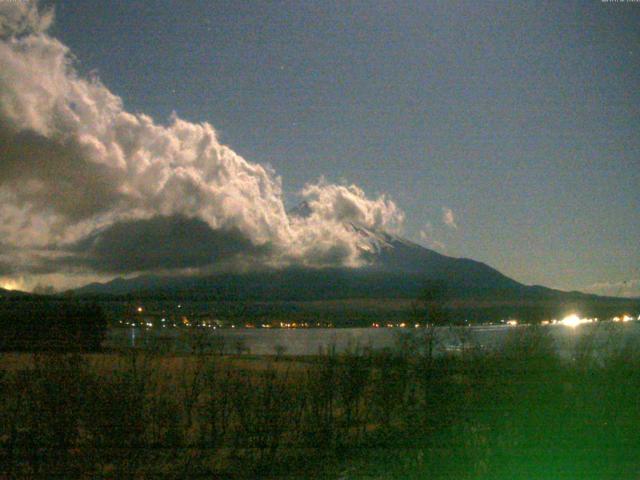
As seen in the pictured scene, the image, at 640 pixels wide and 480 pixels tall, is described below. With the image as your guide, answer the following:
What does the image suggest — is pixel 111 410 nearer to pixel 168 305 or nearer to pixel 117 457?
pixel 117 457

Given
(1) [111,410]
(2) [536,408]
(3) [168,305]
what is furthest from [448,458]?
(3) [168,305]

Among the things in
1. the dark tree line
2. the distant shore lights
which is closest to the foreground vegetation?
the dark tree line

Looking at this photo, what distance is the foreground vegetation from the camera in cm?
802

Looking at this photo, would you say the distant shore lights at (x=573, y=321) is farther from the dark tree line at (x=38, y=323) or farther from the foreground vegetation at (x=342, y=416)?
the dark tree line at (x=38, y=323)

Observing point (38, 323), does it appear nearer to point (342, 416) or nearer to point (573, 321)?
point (342, 416)

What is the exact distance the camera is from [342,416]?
11.4 m

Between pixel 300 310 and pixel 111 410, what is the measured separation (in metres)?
19.5

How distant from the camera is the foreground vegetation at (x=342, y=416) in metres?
8.02

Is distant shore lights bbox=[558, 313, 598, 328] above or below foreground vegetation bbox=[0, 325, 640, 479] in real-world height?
above

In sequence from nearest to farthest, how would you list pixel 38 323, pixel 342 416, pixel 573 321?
pixel 342 416, pixel 38 323, pixel 573 321

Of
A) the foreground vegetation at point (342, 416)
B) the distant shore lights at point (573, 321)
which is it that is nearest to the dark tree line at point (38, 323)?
the foreground vegetation at point (342, 416)

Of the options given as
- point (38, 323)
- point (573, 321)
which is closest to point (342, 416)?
point (38, 323)

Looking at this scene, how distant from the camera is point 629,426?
1101cm

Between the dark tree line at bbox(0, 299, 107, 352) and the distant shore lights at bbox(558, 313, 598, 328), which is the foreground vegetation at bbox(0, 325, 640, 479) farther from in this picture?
the distant shore lights at bbox(558, 313, 598, 328)
